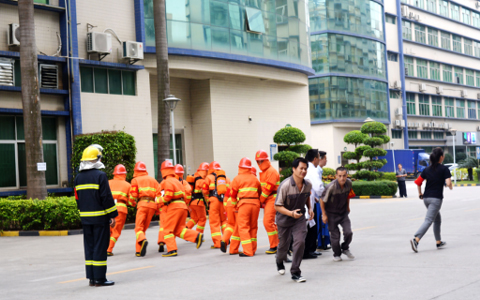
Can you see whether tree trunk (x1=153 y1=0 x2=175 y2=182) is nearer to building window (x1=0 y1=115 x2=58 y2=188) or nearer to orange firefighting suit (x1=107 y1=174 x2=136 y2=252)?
building window (x1=0 y1=115 x2=58 y2=188)

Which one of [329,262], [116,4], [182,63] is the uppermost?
[116,4]

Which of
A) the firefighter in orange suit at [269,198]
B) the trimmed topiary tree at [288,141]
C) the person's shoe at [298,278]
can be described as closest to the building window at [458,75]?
the trimmed topiary tree at [288,141]

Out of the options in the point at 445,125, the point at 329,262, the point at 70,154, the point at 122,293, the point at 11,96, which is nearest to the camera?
the point at 122,293

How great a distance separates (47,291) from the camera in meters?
8.16

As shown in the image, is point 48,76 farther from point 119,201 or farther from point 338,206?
point 338,206

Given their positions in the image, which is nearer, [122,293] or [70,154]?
[122,293]

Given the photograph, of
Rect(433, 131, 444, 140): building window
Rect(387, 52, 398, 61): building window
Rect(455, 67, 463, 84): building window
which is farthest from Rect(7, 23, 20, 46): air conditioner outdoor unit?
Rect(455, 67, 463, 84): building window

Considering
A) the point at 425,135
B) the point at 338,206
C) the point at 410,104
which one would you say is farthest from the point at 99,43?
the point at 425,135

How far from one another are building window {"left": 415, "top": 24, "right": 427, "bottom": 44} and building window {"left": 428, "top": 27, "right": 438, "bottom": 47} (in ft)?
4.18

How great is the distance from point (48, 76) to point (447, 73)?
55319 mm

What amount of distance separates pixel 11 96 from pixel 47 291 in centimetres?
1332

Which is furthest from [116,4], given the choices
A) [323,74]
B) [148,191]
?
[323,74]

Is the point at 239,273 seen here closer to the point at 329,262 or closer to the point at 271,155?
the point at 329,262

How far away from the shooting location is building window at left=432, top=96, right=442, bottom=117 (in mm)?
63594
